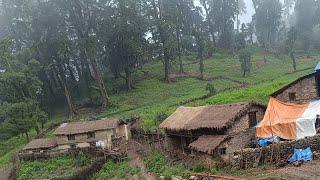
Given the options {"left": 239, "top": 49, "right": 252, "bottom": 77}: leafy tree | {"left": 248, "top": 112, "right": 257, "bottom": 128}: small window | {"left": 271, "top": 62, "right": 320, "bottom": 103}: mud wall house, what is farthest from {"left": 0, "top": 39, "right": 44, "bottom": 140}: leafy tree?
{"left": 271, "top": 62, "right": 320, "bottom": 103}: mud wall house

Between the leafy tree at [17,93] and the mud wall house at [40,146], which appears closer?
the mud wall house at [40,146]

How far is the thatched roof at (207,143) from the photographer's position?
28.1 metres

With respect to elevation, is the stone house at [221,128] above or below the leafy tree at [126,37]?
below

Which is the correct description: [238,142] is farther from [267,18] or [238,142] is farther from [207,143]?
[267,18]

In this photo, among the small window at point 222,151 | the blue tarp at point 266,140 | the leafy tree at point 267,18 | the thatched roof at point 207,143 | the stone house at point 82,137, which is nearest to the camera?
the thatched roof at point 207,143

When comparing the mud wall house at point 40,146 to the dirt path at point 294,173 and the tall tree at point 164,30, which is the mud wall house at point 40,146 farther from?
the tall tree at point 164,30

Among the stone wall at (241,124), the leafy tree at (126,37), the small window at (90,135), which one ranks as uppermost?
the leafy tree at (126,37)

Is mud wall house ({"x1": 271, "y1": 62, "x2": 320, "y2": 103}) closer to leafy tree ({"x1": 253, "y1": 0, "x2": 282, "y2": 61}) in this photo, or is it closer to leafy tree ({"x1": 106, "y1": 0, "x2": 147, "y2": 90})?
leafy tree ({"x1": 106, "y1": 0, "x2": 147, "y2": 90})

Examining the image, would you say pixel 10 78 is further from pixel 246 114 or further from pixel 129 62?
pixel 246 114

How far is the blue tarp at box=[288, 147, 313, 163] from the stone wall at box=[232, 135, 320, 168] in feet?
2.14

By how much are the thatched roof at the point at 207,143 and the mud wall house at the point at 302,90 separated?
7.16 metres

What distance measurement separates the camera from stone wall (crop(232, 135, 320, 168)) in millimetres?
25984

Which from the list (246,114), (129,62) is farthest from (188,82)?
(246,114)

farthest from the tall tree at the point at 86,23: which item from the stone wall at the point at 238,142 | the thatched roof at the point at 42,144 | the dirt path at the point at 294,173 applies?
the dirt path at the point at 294,173
